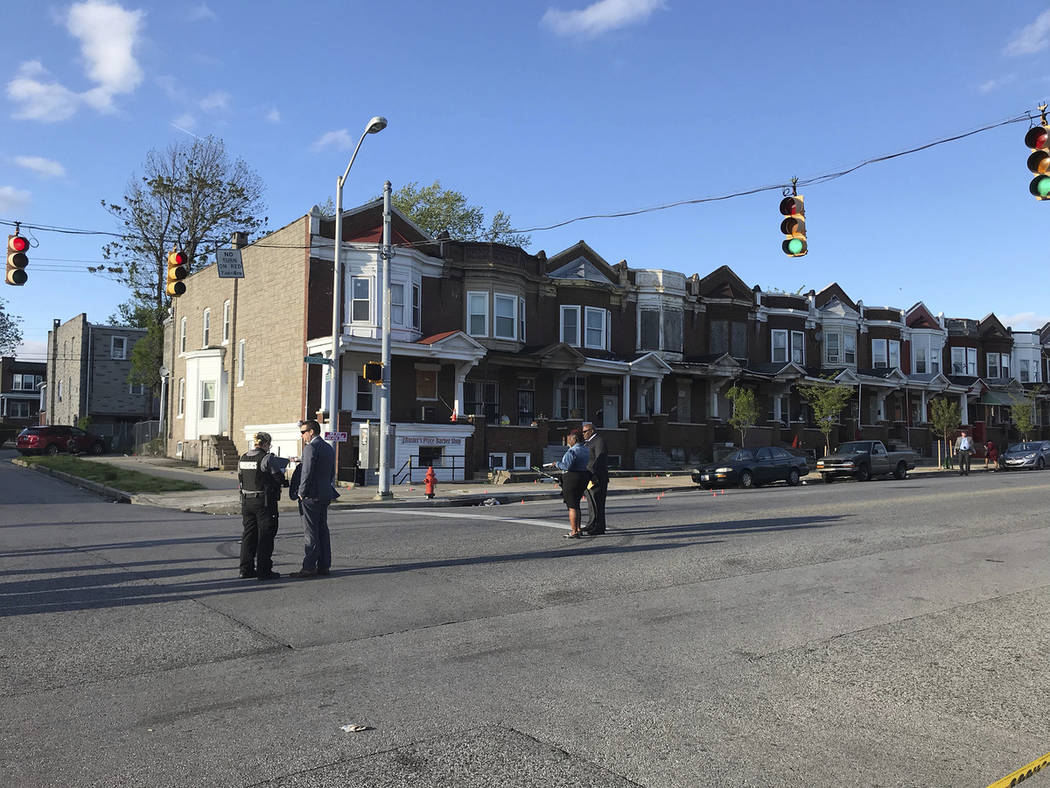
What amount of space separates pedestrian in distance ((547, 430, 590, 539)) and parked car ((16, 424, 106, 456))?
3799 centimetres

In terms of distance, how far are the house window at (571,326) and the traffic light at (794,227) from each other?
70.9 feet

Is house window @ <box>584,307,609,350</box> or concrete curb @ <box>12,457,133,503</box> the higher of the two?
house window @ <box>584,307,609,350</box>

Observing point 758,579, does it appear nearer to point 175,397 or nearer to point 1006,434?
point 175,397

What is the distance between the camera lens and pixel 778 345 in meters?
44.7

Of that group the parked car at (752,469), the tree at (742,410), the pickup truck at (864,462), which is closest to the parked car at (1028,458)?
the pickup truck at (864,462)

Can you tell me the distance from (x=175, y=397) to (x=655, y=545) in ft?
110

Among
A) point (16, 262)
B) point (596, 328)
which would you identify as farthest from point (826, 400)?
point (16, 262)

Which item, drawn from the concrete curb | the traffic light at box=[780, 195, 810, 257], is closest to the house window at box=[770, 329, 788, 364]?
the traffic light at box=[780, 195, 810, 257]

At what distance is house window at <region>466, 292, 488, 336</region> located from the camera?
3375cm

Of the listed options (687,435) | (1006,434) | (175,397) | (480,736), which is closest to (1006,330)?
(1006,434)

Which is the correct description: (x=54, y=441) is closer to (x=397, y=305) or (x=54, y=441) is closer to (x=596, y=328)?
(x=397, y=305)

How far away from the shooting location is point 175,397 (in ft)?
133

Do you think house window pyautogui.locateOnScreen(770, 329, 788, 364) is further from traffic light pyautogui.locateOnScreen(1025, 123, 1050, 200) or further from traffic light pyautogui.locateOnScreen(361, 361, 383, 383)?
traffic light pyautogui.locateOnScreen(1025, 123, 1050, 200)

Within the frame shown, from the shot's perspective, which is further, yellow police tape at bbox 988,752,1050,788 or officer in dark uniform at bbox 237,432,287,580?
officer in dark uniform at bbox 237,432,287,580
